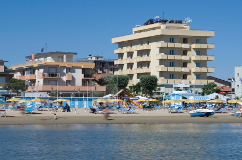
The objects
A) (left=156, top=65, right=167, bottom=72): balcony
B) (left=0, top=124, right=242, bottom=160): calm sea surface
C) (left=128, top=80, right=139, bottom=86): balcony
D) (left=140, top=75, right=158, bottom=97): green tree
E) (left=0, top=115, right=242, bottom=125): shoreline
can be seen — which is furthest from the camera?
(left=128, top=80, right=139, bottom=86): balcony

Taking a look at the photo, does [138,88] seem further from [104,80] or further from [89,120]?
[89,120]

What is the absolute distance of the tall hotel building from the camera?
84.2 m

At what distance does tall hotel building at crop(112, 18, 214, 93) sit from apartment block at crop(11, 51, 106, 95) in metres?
12.0

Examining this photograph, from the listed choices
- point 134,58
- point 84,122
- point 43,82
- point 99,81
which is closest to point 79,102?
point 43,82

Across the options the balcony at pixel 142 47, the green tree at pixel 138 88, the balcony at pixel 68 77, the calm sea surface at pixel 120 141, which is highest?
the balcony at pixel 142 47

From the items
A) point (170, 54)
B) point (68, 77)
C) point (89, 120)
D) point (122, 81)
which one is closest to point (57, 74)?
point (68, 77)

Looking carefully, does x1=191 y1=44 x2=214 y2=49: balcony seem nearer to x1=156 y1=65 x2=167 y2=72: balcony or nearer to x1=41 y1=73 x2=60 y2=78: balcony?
x1=156 y1=65 x2=167 y2=72: balcony

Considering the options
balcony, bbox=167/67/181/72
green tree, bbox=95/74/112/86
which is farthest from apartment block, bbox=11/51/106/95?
green tree, bbox=95/74/112/86

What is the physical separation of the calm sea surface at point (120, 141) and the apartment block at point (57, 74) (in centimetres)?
3993

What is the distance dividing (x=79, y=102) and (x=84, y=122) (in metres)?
23.7

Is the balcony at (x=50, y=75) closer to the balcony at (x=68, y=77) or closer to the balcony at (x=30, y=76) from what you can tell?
the balcony at (x=68, y=77)

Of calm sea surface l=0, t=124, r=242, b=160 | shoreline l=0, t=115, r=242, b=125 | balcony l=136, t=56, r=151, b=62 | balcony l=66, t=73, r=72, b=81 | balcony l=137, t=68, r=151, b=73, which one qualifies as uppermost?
balcony l=136, t=56, r=151, b=62

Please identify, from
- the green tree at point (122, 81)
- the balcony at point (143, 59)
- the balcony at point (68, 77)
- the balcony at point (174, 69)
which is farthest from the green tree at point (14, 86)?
the balcony at point (174, 69)

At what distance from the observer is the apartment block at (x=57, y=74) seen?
78062 mm
